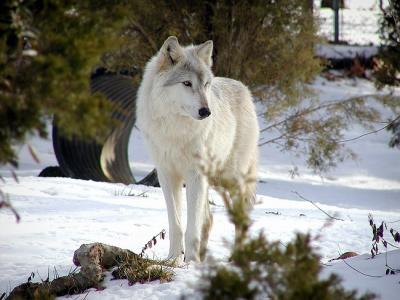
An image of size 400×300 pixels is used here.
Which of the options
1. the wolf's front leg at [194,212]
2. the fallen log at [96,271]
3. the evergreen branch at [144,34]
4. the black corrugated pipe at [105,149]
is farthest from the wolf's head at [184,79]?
the evergreen branch at [144,34]

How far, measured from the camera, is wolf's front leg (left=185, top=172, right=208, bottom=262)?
495cm

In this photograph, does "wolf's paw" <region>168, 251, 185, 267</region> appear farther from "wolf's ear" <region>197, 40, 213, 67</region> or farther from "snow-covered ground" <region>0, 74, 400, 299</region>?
"wolf's ear" <region>197, 40, 213, 67</region>

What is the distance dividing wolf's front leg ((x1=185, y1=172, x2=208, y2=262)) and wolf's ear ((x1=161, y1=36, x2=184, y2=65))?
3.23ft

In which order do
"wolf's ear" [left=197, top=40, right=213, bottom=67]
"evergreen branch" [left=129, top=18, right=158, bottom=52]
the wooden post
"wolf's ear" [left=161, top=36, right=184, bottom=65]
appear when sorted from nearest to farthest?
"wolf's ear" [left=161, top=36, right=184, bottom=65], "wolf's ear" [left=197, top=40, right=213, bottom=67], "evergreen branch" [left=129, top=18, right=158, bottom=52], the wooden post

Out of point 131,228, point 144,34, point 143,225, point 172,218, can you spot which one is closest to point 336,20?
point 144,34

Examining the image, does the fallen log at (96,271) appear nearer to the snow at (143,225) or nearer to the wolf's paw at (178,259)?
the snow at (143,225)

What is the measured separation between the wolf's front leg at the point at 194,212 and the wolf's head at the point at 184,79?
0.58 m

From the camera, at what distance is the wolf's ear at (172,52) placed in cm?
502

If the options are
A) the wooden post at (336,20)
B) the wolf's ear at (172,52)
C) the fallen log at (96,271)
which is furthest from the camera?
the wooden post at (336,20)

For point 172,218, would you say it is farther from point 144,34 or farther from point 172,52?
point 144,34

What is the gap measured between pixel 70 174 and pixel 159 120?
560 cm

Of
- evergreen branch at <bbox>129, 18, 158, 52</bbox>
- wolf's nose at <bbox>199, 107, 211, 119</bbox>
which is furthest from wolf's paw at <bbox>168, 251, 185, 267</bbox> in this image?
evergreen branch at <bbox>129, 18, 158, 52</bbox>

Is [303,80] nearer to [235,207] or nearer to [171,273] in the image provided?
[171,273]

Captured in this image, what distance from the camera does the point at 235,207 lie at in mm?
2289
